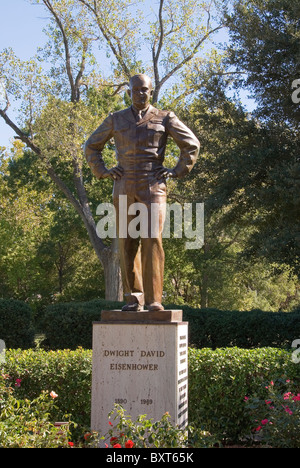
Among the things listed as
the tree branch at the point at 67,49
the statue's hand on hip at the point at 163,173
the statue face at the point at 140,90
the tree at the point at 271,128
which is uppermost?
the tree branch at the point at 67,49

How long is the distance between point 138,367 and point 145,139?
2.33m

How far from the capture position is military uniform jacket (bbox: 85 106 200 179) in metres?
6.34

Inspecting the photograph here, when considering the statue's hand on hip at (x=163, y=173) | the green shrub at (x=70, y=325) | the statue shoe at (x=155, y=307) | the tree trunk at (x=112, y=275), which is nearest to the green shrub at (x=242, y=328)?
the green shrub at (x=70, y=325)

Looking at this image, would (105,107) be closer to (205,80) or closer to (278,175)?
(205,80)

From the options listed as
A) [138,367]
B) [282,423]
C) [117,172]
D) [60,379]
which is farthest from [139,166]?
[60,379]

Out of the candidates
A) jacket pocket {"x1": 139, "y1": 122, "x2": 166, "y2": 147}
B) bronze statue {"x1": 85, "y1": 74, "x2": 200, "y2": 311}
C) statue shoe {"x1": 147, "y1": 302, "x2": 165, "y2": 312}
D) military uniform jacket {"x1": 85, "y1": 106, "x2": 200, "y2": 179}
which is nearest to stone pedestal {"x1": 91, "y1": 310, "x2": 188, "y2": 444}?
statue shoe {"x1": 147, "y1": 302, "x2": 165, "y2": 312}

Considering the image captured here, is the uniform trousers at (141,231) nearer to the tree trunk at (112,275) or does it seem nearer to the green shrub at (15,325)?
the green shrub at (15,325)

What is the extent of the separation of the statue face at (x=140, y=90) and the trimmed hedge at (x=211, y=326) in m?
6.38

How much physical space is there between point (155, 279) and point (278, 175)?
30.0 feet

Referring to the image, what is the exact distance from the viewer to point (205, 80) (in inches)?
672

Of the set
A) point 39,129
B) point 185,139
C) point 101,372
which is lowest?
point 101,372

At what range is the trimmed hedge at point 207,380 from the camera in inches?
293

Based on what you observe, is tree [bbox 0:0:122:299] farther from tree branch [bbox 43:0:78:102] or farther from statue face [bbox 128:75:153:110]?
statue face [bbox 128:75:153:110]
